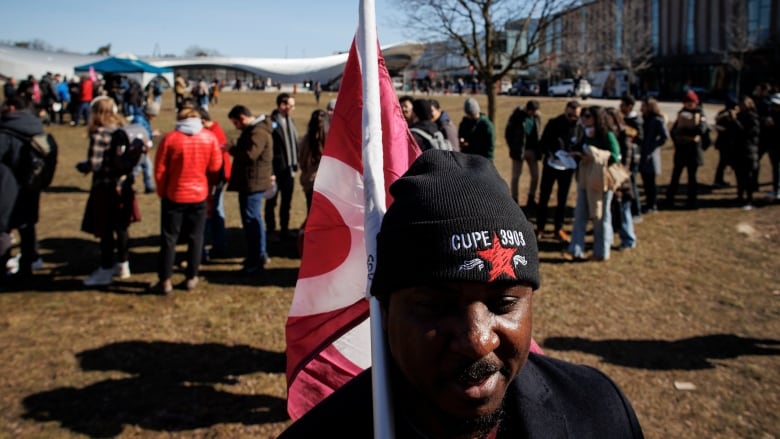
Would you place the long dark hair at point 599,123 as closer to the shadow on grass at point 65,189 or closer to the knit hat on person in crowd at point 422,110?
the knit hat on person in crowd at point 422,110

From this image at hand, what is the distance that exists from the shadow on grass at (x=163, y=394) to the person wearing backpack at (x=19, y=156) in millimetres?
2275

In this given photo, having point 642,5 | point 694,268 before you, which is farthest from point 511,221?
point 642,5

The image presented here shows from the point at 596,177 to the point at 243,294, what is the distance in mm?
4532

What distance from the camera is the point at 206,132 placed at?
6.32m

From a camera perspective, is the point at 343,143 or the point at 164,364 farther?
the point at 164,364

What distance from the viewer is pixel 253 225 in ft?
23.0

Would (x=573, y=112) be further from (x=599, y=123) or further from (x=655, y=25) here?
(x=655, y=25)

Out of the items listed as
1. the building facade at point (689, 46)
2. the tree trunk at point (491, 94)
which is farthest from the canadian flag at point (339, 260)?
the building facade at point (689, 46)

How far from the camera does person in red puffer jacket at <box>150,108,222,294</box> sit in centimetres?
599

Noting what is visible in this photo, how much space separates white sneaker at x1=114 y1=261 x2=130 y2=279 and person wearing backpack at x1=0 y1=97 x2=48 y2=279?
1058 millimetres

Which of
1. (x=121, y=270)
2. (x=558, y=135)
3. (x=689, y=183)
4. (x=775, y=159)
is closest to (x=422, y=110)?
(x=558, y=135)

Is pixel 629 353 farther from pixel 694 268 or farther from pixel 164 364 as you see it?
pixel 164 364

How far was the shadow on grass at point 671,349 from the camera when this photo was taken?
496 cm

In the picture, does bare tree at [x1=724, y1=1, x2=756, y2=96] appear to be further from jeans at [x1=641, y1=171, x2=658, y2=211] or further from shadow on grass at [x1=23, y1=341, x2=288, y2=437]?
shadow on grass at [x1=23, y1=341, x2=288, y2=437]
